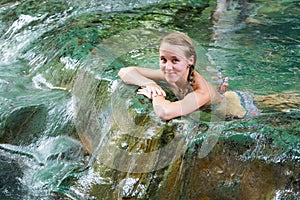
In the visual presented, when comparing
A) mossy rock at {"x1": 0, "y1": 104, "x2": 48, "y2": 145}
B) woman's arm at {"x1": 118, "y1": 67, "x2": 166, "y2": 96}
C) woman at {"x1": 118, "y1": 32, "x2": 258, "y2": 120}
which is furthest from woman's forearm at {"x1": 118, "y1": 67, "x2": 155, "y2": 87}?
mossy rock at {"x1": 0, "y1": 104, "x2": 48, "y2": 145}

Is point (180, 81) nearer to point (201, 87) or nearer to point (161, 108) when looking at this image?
point (201, 87)

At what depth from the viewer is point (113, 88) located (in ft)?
17.4

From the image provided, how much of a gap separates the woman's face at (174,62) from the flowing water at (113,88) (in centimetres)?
37

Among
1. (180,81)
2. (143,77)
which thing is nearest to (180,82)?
(180,81)

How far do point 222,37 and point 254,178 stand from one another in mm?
2975

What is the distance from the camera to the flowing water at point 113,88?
4.38 m

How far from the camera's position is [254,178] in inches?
160

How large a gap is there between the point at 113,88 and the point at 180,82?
923mm

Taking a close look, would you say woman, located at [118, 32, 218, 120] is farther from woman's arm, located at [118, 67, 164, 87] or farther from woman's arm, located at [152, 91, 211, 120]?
woman's arm, located at [118, 67, 164, 87]

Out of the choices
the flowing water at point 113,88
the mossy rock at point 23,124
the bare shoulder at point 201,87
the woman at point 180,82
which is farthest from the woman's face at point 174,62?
the mossy rock at point 23,124

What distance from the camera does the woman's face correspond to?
436cm

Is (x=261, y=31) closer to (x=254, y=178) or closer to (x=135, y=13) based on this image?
(x=135, y=13)

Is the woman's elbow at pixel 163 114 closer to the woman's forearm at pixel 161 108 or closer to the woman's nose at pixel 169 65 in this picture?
the woman's forearm at pixel 161 108

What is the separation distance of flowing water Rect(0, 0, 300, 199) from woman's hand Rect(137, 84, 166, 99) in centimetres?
6
